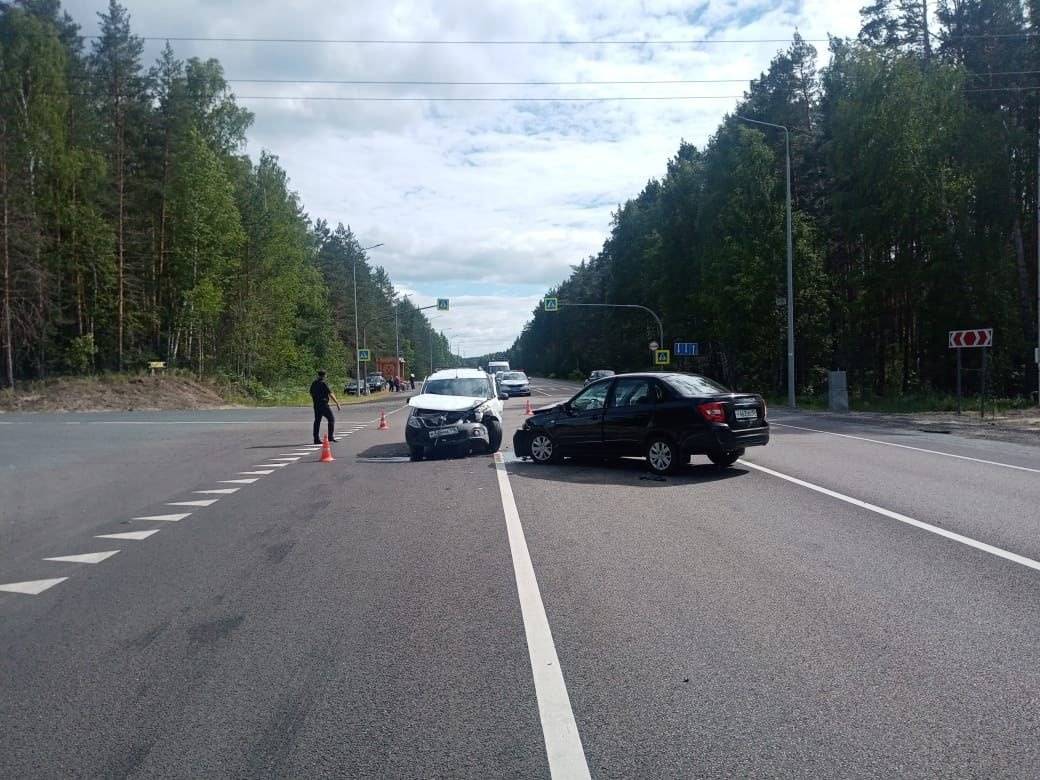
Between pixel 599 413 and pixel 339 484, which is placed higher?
pixel 599 413

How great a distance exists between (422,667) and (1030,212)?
39470mm

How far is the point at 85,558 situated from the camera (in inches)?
323

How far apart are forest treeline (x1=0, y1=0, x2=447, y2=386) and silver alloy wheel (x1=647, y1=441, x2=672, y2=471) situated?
3623cm

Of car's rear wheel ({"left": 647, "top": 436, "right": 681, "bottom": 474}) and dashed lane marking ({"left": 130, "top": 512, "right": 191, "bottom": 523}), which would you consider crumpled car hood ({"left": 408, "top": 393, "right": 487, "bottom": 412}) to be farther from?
dashed lane marking ({"left": 130, "top": 512, "right": 191, "bottom": 523})

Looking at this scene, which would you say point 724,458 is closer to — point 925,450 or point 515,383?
point 925,450

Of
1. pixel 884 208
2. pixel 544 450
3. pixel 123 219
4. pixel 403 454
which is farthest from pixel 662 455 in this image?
pixel 123 219

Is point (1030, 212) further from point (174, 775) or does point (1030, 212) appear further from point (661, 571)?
point (174, 775)

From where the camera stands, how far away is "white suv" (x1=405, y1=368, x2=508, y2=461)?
53.9 ft

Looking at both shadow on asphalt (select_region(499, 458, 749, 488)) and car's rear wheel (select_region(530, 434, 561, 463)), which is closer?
shadow on asphalt (select_region(499, 458, 749, 488))

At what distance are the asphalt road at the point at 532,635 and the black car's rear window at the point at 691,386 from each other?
2.04 m

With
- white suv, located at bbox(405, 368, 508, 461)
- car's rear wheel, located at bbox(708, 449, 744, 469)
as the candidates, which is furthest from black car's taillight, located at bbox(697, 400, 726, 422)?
white suv, located at bbox(405, 368, 508, 461)

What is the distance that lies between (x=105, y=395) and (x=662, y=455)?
3519 cm

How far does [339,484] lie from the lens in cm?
1327

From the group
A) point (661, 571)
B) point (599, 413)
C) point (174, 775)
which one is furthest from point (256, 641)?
point (599, 413)
